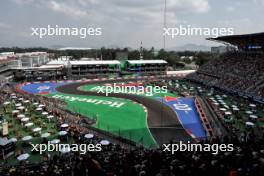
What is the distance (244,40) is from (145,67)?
3745 cm

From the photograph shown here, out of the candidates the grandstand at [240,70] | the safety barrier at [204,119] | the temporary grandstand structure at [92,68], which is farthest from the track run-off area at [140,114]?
the temporary grandstand structure at [92,68]

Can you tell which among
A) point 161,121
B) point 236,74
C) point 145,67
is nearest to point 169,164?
point 161,121

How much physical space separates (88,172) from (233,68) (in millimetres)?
57605

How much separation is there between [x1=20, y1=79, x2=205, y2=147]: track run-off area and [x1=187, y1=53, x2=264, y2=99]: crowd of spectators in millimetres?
12267

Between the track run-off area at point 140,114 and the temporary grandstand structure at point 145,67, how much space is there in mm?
34225

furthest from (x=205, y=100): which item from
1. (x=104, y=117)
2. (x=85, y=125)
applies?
(x=85, y=125)

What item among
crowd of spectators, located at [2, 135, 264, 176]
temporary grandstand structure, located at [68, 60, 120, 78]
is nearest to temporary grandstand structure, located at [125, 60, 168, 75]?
temporary grandstand structure, located at [68, 60, 120, 78]

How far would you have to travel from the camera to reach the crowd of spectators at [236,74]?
50628 millimetres

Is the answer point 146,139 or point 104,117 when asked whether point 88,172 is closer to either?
point 146,139

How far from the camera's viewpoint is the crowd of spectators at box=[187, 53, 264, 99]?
166ft

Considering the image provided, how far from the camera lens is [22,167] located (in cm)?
2055

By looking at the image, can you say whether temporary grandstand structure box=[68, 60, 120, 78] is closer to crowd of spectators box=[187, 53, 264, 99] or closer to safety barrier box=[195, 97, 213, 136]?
crowd of spectators box=[187, 53, 264, 99]

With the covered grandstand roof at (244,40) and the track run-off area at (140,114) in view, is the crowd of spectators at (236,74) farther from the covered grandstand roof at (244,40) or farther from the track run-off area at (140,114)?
the track run-off area at (140,114)

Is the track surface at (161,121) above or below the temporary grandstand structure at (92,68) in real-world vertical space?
below
